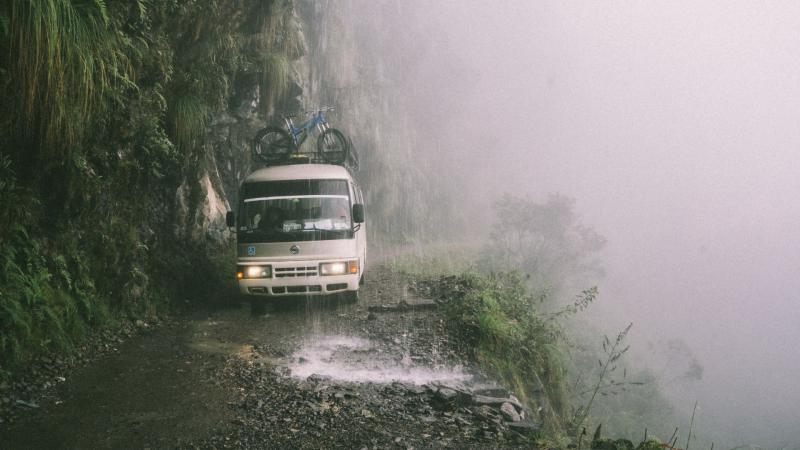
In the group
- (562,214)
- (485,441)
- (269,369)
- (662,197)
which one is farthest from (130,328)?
(662,197)

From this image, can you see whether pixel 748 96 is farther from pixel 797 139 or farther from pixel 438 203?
pixel 438 203

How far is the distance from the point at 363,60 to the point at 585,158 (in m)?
96.7

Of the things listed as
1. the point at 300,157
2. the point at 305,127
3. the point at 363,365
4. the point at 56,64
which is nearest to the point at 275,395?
the point at 363,365

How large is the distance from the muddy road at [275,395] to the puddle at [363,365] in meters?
0.02

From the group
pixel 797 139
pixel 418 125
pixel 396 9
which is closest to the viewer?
pixel 396 9

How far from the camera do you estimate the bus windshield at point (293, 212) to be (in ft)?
28.0

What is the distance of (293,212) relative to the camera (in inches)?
343

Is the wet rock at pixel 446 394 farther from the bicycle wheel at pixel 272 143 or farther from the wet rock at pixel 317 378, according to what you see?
the bicycle wheel at pixel 272 143

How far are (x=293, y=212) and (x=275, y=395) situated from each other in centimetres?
398

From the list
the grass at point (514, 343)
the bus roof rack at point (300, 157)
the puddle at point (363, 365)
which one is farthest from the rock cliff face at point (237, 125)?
the grass at point (514, 343)

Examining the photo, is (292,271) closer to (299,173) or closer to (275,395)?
(299,173)

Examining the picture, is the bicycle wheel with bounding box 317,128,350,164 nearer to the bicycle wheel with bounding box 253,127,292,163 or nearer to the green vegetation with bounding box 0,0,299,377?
the bicycle wheel with bounding box 253,127,292,163

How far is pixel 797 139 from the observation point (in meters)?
170

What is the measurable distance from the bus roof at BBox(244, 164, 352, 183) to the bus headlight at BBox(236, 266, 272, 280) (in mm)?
1604
